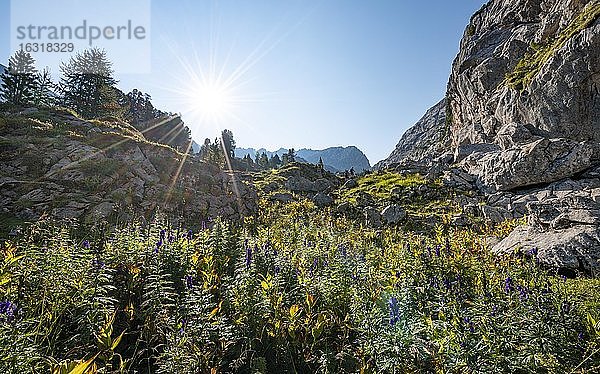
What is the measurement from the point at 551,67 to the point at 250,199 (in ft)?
114

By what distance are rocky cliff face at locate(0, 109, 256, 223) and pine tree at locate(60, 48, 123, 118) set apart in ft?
94.1

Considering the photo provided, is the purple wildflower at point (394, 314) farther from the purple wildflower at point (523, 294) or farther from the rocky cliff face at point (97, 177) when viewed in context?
the rocky cliff face at point (97, 177)

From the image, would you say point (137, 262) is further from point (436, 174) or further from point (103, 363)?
point (436, 174)

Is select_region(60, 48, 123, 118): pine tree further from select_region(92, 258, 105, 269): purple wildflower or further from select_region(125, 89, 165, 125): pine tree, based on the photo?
select_region(92, 258, 105, 269): purple wildflower

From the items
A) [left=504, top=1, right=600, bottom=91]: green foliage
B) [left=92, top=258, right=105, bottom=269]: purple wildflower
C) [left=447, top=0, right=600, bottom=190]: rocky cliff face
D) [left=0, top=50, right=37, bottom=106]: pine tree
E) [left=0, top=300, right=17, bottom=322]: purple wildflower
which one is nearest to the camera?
[left=0, top=300, right=17, bottom=322]: purple wildflower

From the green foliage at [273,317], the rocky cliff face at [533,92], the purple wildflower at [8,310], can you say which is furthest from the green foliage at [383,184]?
the purple wildflower at [8,310]

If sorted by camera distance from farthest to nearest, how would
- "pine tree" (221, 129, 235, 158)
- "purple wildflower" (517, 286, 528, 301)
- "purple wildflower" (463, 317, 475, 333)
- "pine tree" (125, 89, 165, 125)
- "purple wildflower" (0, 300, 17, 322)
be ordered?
"pine tree" (221, 129, 235, 158), "pine tree" (125, 89, 165, 125), "purple wildflower" (517, 286, 528, 301), "purple wildflower" (463, 317, 475, 333), "purple wildflower" (0, 300, 17, 322)

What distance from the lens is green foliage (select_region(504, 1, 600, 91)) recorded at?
2974cm

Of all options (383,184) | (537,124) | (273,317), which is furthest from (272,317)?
(537,124)

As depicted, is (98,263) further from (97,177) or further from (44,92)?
(44,92)

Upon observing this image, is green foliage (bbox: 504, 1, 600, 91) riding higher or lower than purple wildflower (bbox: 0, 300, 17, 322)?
higher

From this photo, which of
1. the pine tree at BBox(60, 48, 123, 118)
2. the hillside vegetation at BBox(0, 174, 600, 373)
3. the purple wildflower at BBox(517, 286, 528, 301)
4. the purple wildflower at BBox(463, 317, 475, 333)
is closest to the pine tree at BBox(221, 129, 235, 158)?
the pine tree at BBox(60, 48, 123, 118)

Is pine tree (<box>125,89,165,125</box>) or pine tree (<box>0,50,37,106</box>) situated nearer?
pine tree (<box>0,50,37,106</box>)

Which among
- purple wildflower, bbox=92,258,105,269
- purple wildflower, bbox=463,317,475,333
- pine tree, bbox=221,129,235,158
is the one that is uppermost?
pine tree, bbox=221,129,235,158
